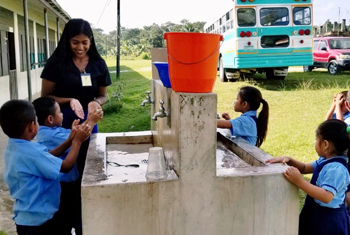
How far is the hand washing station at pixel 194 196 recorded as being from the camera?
6.71 ft

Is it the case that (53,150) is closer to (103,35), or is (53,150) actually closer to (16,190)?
(16,190)

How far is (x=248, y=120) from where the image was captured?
337 centimetres

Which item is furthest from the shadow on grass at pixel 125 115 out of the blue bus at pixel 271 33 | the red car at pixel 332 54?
the red car at pixel 332 54

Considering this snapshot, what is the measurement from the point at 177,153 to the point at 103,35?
9186 cm

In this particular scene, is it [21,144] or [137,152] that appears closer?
[21,144]

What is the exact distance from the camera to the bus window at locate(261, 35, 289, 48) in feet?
35.2

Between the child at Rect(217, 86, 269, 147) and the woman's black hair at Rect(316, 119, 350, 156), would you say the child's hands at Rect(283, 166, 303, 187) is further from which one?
the child at Rect(217, 86, 269, 147)

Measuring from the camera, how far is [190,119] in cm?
207

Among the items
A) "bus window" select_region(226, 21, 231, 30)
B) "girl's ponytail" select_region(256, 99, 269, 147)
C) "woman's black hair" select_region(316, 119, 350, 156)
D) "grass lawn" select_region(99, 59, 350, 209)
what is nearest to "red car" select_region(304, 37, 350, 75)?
"grass lawn" select_region(99, 59, 350, 209)

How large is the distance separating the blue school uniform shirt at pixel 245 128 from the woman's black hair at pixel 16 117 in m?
1.75

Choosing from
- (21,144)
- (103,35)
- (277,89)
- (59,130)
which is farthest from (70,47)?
(103,35)

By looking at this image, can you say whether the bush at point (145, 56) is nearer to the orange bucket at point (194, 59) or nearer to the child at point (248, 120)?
the child at point (248, 120)

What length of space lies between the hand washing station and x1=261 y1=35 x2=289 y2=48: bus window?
29.3ft

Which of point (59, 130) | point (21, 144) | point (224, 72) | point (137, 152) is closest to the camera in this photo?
point (21, 144)
